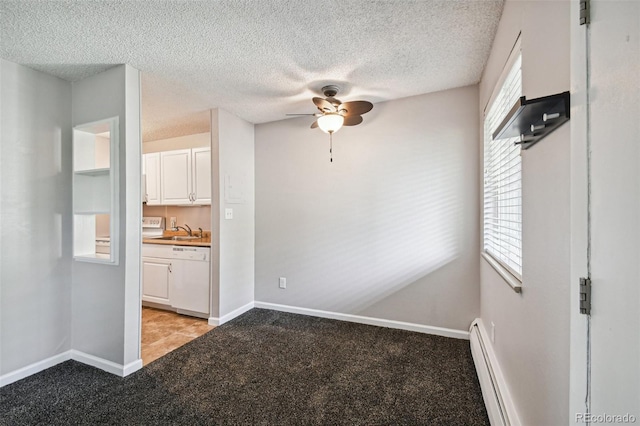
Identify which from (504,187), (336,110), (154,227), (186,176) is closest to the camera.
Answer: (504,187)

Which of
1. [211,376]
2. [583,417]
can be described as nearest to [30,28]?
[211,376]

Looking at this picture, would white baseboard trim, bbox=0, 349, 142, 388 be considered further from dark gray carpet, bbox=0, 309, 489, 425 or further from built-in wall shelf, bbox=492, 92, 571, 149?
built-in wall shelf, bbox=492, 92, 571, 149

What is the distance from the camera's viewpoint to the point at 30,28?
5.67 ft

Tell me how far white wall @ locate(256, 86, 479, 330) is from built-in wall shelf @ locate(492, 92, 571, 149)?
5.08 feet

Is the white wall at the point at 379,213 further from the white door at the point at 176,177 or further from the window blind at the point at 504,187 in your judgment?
the white door at the point at 176,177

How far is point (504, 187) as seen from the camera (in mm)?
1843

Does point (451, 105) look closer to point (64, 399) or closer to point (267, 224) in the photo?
point (267, 224)

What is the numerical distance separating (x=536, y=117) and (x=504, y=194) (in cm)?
96

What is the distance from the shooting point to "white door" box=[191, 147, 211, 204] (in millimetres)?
3578

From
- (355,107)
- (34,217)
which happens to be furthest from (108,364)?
(355,107)

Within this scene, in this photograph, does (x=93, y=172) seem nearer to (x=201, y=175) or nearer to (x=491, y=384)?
(x=201, y=175)

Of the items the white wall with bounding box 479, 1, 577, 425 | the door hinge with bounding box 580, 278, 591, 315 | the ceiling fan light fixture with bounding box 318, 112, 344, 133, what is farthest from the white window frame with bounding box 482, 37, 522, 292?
the ceiling fan light fixture with bounding box 318, 112, 344, 133

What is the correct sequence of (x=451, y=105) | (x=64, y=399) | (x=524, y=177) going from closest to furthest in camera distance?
1. (x=524, y=177)
2. (x=64, y=399)
3. (x=451, y=105)

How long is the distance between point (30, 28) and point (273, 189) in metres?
2.33
